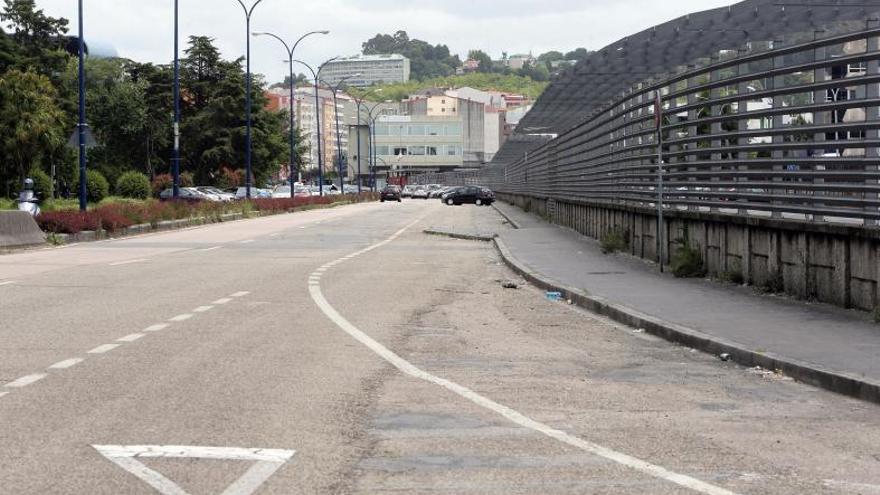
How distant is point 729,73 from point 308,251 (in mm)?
12654

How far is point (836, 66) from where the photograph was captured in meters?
14.3

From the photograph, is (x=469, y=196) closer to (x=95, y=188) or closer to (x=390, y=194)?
(x=390, y=194)

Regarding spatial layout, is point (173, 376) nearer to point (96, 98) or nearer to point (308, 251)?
point (308, 251)

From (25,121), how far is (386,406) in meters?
82.7

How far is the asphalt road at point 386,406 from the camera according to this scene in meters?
6.41

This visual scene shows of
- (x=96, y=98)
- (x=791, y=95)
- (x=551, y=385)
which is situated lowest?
(x=551, y=385)

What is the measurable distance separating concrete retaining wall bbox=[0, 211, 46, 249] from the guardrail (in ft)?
46.4

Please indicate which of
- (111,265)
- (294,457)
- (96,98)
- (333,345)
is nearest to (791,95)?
(333,345)

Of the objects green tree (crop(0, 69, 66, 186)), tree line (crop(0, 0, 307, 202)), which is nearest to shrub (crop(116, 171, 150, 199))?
green tree (crop(0, 69, 66, 186))

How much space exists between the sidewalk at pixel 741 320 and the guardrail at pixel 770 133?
119cm

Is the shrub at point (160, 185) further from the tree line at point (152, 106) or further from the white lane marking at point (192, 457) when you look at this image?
the white lane marking at point (192, 457)

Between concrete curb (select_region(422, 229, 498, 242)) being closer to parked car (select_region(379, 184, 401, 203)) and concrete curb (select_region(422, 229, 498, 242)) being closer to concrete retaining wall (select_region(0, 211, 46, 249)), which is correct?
concrete retaining wall (select_region(0, 211, 46, 249))

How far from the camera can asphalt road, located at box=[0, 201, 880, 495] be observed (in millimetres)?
6414

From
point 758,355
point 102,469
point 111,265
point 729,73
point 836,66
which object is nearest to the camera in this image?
point 102,469
